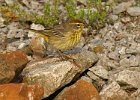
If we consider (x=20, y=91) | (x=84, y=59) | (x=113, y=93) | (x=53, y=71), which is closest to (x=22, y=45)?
(x=84, y=59)

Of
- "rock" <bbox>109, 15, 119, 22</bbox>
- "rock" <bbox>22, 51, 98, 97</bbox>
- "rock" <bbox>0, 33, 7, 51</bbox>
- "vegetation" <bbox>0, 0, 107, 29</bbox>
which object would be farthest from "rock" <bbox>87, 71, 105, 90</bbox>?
"rock" <bbox>109, 15, 119, 22</bbox>

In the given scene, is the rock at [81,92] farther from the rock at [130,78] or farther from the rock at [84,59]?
the rock at [130,78]

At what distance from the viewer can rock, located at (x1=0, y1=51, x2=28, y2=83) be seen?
910 centimetres

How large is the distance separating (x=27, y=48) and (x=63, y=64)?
5.10 ft

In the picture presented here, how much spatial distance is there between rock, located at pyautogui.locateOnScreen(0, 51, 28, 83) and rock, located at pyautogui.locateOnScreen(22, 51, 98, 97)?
0.33m

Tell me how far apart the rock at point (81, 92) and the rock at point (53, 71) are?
0.21 meters

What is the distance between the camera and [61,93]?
976 cm

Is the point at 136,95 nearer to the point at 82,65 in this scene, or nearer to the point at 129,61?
the point at 129,61

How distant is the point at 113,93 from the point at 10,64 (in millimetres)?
2171

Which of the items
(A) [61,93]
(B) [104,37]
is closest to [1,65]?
(A) [61,93]

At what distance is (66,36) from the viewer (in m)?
10.5

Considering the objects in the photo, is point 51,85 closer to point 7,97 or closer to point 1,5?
point 7,97

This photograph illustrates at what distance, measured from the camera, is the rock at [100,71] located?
10.4m

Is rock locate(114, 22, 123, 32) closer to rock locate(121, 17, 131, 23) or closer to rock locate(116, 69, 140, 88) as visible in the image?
rock locate(121, 17, 131, 23)
